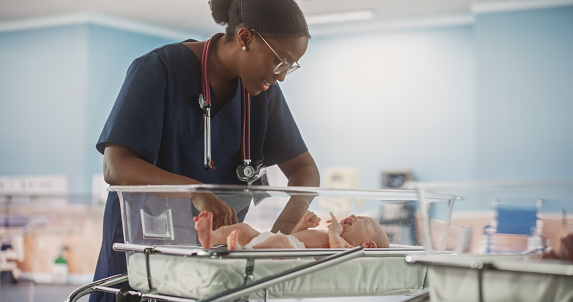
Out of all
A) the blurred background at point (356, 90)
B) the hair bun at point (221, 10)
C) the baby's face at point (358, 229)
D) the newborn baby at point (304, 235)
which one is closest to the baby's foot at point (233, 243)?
the newborn baby at point (304, 235)

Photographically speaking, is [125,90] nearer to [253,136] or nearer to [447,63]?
[253,136]

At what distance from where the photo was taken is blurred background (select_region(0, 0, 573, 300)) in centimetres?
477

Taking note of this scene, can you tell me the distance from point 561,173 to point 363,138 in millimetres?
1761

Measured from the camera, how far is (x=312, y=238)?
106 centimetres

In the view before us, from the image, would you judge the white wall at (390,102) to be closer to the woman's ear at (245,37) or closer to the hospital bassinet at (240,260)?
the woman's ear at (245,37)

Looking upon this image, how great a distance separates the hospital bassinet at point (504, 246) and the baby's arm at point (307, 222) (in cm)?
25

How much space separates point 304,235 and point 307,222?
0.03 meters

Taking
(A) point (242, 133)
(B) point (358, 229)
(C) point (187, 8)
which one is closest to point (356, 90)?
(C) point (187, 8)

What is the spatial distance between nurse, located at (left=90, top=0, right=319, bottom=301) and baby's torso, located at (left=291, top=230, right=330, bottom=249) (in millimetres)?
275

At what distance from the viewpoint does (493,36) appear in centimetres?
488

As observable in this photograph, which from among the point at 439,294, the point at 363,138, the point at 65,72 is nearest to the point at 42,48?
the point at 65,72

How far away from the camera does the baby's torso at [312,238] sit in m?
1.05

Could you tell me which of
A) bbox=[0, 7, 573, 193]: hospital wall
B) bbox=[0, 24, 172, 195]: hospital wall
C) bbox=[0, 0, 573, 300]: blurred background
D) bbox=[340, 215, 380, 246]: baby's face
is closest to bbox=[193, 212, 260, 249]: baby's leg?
bbox=[340, 215, 380, 246]: baby's face

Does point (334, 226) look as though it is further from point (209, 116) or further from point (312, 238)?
point (209, 116)
